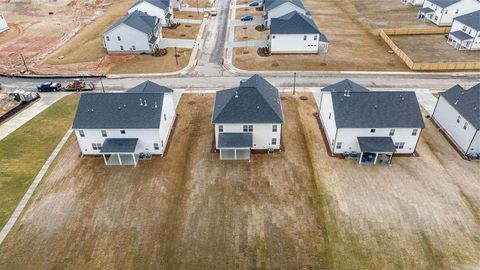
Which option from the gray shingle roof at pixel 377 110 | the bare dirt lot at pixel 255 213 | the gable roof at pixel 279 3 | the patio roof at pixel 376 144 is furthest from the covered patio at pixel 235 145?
the gable roof at pixel 279 3

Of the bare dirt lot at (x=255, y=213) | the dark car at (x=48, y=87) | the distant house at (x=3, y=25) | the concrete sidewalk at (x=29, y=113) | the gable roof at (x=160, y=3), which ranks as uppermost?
the gable roof at (x=160, y=3)

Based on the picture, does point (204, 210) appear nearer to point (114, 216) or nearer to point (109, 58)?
point (114, 216)

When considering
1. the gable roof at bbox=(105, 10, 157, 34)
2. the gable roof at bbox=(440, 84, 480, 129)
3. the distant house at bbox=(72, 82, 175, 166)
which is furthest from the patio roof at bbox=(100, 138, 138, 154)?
the gable roof at bbox=(440, 84, 480, 129)

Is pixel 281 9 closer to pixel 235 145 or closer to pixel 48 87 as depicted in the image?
pixel 235 145

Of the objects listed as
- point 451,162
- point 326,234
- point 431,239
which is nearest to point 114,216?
point 326,234

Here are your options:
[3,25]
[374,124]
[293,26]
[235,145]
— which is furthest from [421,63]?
[3,25]

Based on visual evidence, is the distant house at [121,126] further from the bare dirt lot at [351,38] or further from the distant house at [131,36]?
the distant house at [131,36]
